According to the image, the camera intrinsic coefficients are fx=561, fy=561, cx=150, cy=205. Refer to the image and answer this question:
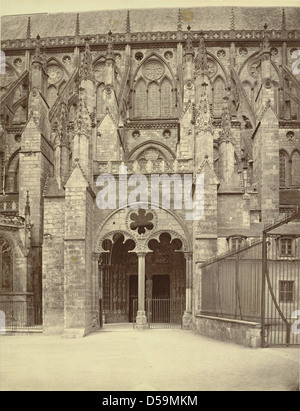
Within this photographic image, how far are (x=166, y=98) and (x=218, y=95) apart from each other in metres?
3.16

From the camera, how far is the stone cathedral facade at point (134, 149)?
19891 mm

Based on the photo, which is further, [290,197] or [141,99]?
[141,99]

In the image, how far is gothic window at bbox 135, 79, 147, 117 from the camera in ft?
111

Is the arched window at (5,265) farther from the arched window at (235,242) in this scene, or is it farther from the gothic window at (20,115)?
the gothic window at (20,115)

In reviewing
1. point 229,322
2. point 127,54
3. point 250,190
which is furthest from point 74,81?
point 229,322

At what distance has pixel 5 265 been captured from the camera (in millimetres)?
24656

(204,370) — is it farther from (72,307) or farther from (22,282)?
(22,282)

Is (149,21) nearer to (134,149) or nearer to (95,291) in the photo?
(134,149)

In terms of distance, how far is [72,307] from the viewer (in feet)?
59.5

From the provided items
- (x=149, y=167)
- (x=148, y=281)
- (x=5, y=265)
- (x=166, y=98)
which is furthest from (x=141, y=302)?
(x=166, y=98)

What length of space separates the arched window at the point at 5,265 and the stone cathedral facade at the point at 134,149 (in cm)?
7

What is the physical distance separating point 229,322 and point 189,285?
21.3ft

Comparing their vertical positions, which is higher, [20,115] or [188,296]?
[20,115]

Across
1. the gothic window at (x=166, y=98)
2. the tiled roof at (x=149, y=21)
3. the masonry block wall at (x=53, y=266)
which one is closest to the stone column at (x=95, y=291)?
the masonry block wall at (x=53, y=266)
